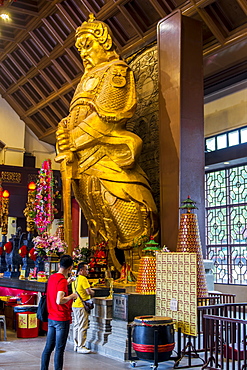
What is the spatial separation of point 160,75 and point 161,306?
3.27 m

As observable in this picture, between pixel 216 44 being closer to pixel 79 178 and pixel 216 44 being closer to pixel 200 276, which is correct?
pixel 79 178

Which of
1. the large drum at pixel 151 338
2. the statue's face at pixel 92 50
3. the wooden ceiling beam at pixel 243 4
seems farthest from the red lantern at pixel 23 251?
the wooden ceiling beam at pixel 243 4

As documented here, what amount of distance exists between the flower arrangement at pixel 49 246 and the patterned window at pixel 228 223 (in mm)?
4505

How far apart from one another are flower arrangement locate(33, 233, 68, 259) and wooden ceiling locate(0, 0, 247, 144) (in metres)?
3.83

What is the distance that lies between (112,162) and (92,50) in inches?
69.5

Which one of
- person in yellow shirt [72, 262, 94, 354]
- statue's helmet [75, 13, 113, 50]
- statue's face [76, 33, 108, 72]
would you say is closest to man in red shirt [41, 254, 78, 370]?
person in yellow shirt [72, 262, 94, 354]

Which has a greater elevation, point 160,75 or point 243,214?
point 160,75

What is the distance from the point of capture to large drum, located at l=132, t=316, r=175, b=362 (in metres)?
4.76

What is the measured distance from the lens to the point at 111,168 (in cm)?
709

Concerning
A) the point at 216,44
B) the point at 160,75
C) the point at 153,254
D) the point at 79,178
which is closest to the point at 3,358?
the point at 153,254

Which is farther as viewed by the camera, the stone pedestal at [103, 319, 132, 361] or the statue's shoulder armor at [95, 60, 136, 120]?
the statue's shoulder armor at [95, 60, 136, 120]

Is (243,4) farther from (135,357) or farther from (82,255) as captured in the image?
(135,357)

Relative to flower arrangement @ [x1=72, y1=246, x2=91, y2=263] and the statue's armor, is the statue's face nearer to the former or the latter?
the statue's armor

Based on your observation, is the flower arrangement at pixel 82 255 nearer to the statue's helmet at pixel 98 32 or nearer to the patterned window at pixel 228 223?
the statue's helmet at pixel 98 32
